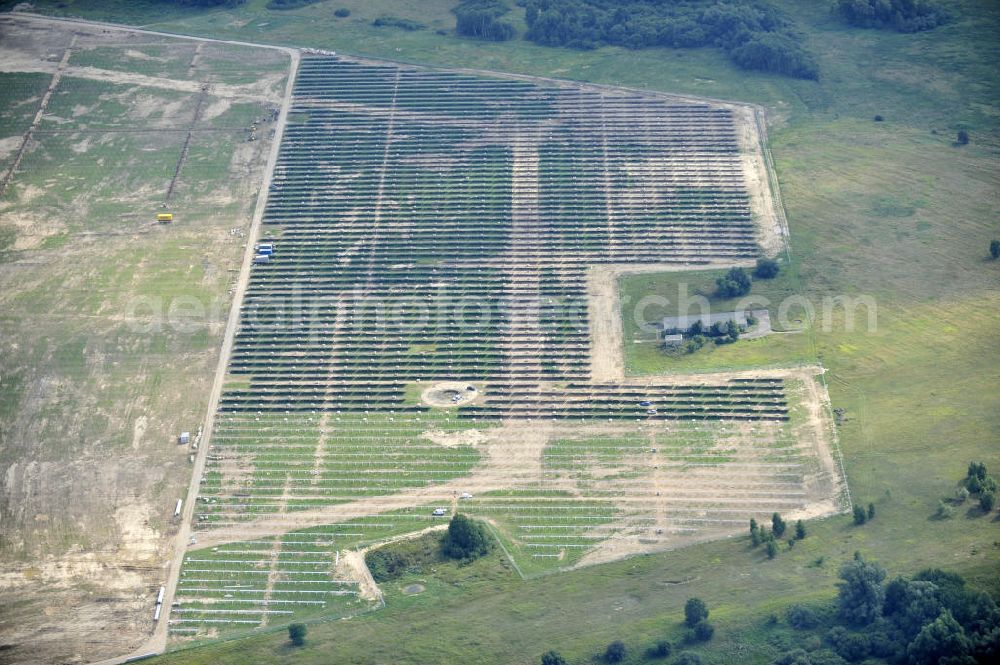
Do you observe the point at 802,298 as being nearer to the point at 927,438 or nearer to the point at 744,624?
the point at 927,438

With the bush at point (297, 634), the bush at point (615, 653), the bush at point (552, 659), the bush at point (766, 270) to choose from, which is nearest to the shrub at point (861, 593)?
the bush at point (615, 653)

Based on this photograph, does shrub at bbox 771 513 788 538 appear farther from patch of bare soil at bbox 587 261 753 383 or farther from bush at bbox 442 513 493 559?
bush at bbox 442 513 493 559

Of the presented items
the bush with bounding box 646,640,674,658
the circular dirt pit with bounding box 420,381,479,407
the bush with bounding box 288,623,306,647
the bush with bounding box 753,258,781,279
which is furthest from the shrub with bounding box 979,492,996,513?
the bush with bounding box 288,623,306,647

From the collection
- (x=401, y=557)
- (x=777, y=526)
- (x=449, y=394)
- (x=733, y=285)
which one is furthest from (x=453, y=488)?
(x=733, y=285)

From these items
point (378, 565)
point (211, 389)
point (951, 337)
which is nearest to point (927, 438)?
point (951, 337)

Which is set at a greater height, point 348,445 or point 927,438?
Result: point 927,438

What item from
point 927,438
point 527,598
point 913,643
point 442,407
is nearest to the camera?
point 913,643

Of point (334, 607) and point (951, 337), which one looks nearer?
point (334, 607)
